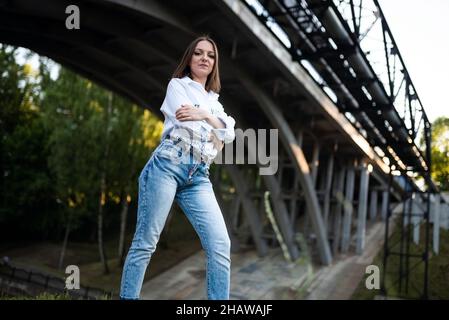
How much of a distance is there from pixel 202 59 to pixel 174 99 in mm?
334

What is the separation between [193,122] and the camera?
2.18 m

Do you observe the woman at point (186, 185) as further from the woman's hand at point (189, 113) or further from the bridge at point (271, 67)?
the bridge at point (271, 67)

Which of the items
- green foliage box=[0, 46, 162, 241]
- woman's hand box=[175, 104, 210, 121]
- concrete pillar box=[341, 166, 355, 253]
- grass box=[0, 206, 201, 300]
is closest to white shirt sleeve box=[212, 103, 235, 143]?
woman's hand box=[175, 104, 210, 121]

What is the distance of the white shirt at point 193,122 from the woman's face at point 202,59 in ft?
0.25

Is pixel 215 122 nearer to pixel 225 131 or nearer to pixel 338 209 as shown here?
pixel 225 131

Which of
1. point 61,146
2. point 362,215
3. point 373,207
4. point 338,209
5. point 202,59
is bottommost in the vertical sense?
point 362,215

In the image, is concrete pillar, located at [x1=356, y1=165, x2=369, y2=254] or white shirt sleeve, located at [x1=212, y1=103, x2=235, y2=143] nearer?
white shirt sleeve, located at [x1=212, y1=103, x2=235, y2=143]

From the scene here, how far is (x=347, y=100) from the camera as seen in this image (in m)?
11.3

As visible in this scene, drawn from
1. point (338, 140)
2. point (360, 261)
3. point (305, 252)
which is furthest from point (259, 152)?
point (360, 261)

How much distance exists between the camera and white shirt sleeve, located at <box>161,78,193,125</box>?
7.23 ft

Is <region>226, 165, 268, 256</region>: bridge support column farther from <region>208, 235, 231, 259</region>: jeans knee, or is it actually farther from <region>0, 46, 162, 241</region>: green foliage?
<region>208, 235, 231, 259</region>: jeans knee

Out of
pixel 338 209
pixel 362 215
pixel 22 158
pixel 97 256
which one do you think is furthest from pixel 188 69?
pixel 22 158

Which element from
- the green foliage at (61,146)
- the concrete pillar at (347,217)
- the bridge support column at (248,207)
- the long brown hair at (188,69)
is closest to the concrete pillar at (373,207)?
the concrete pillar at (347,217)

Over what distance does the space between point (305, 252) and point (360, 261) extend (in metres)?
2.24
